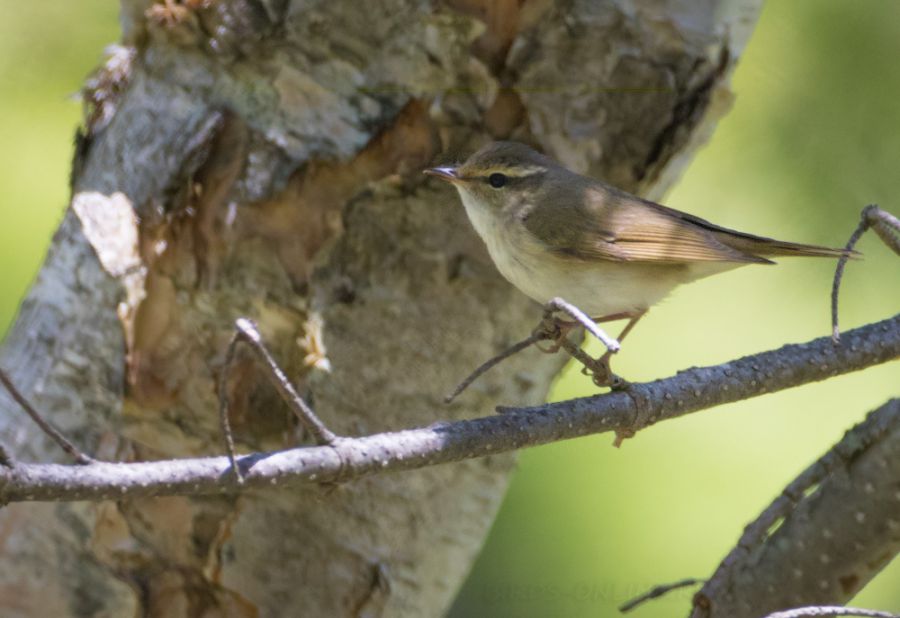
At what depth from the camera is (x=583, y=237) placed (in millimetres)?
2844

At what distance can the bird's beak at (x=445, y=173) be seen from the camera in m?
2.68

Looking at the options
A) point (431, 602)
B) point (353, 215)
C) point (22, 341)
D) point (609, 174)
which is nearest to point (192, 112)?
point (353, 215)

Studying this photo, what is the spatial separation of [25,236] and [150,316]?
42.9 inches

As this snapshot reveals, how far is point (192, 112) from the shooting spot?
271cm

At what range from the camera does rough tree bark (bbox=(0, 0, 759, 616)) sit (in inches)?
104

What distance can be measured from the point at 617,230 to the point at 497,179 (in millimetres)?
339

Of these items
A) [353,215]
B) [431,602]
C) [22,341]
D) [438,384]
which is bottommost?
[431,602]

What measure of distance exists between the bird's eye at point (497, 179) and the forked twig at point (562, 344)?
0.85 meters

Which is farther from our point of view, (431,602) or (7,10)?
(7,10)

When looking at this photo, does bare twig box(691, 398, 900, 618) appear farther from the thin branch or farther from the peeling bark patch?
the peeling bark patch

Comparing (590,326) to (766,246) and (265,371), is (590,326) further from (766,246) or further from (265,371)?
(766,246)

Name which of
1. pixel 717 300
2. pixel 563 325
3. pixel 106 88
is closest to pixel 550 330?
pixel 563 325

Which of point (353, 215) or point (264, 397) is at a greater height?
point (353, 215)

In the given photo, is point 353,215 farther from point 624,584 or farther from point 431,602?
point 624,584
